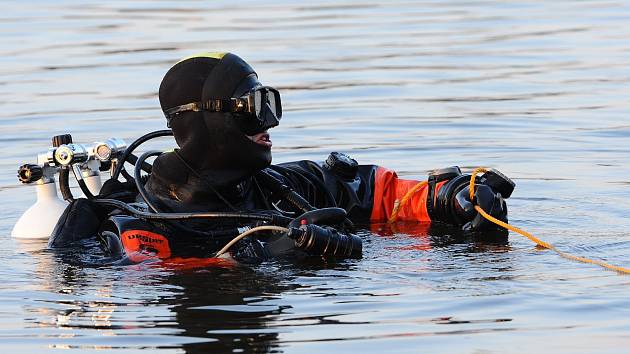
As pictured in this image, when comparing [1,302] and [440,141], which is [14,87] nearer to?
[440,141]

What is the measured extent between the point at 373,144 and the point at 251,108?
3.87 m

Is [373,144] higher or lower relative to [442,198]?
higher

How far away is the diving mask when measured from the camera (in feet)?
21.6

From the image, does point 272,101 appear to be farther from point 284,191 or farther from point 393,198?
point 393,198

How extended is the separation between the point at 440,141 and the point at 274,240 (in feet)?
13.1

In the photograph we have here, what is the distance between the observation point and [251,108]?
21.6ft

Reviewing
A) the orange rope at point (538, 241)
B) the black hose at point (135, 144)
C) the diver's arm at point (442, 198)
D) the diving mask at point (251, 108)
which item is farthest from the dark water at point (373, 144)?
the diving mask at point (251, 108)

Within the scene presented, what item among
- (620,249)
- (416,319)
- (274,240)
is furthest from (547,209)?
(416,319)

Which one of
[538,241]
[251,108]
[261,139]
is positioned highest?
[251,108]

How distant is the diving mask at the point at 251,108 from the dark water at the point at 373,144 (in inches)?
24.2

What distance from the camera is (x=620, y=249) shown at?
6.85 metres

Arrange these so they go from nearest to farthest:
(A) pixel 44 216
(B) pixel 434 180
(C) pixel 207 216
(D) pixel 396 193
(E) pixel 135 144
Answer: (C) pixel 207 216
(E) pixel 135 144
(A) pixel 44 216
(B) pixel 434 180
(D) pixel 396 193

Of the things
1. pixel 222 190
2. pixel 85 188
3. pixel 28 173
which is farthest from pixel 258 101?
pixel 28 173

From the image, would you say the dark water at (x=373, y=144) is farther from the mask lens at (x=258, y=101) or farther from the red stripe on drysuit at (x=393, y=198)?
the mask lens at (x=258, y=101)
